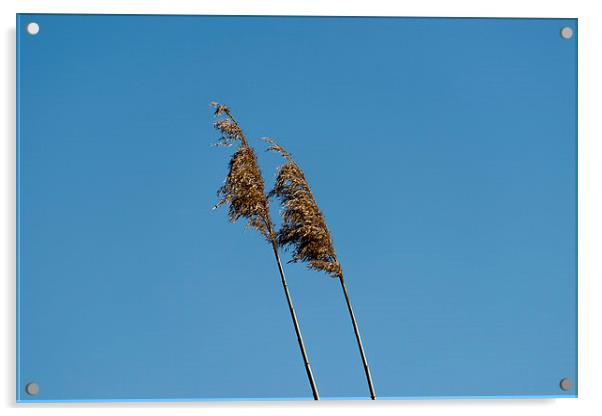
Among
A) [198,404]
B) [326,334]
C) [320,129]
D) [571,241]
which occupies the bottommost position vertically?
[198,404]

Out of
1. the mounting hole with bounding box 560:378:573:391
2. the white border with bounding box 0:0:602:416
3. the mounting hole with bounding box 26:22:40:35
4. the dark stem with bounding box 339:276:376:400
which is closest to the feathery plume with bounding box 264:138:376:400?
the dark stem with bounding box 339:276:376:400

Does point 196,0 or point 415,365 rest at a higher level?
point 196,0

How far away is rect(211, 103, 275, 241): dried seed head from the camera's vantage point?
12.8ft

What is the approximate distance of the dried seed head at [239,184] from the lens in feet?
12.8

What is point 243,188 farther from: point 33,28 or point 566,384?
point 566,384

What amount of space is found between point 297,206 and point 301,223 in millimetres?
74

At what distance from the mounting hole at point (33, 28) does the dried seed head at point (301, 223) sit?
1.08 meters

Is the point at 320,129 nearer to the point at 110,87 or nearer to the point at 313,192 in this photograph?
the point at 313,192

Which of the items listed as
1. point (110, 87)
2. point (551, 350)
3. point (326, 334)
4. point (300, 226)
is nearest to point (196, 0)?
point (110, 87)

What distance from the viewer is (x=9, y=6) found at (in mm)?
3902

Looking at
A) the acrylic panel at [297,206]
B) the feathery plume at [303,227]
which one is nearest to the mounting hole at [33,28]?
the acrylic panel at [297,206]

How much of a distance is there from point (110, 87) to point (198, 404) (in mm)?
1394

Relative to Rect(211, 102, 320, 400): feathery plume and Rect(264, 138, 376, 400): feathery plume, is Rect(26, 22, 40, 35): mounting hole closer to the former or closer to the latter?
Rect(211, 102, 320, 400): feathery plume
